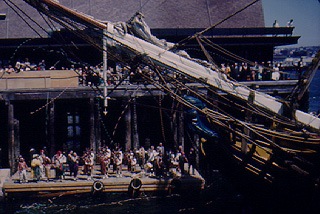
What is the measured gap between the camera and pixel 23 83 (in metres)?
20.1

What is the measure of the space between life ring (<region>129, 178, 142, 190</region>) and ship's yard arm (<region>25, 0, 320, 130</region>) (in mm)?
7826

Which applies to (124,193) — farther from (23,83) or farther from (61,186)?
(23,83)

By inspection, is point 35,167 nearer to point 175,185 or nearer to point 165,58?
point 175,185

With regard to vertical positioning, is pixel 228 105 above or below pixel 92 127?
above

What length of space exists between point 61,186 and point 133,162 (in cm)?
364

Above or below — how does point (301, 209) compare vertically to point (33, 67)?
below

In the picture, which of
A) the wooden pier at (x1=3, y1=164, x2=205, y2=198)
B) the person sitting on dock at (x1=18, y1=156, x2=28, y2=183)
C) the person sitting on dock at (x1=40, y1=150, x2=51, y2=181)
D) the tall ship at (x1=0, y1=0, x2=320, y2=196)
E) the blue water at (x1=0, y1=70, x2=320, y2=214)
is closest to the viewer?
the tall ship at (x1=0, y1=0, x2=320, y2=196)

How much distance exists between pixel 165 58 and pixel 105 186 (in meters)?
8.67

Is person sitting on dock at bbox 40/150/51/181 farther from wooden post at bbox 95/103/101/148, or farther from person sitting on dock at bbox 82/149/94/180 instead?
wooden post at bbox 95/103/101/148

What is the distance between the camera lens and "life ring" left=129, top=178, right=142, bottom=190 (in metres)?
18.0

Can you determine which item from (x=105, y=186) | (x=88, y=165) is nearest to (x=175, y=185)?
(x=105, y=186)

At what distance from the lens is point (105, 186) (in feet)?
59.8

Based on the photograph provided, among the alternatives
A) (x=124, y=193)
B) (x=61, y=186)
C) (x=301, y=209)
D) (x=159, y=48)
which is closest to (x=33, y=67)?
(x=61, y=186)

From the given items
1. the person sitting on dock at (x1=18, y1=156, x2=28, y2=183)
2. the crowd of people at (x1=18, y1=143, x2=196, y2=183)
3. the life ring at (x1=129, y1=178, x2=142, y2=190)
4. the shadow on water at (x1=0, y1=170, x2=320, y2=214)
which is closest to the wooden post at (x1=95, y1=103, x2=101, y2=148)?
the crowd of people at (x1=18, y1=143, x2=196, y2=183)
